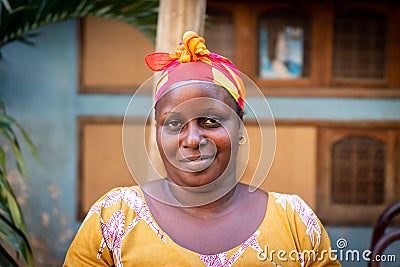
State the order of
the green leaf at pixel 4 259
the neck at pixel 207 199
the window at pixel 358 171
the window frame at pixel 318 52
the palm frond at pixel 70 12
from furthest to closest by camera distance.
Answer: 1. the window at pixel 358 171
2. the window frame at pixel 318 52
3. the palm frond at pixel 70 12
4. the green leaf at pixel 4 259
5. the neck at pixel 207 199

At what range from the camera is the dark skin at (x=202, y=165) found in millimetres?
1819

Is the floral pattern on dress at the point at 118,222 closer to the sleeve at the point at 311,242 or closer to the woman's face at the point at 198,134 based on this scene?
the woman's face at the point at 198,134

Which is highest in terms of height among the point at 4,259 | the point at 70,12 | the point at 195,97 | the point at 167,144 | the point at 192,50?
the point at 70,12

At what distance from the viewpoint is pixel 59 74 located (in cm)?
463

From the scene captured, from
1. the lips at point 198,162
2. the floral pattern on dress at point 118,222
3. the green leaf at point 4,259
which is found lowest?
the green leaf at point 4,259

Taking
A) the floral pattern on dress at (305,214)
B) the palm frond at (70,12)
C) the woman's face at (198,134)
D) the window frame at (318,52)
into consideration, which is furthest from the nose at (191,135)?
the window frame at (318,52)

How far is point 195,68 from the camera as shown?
1.89 m

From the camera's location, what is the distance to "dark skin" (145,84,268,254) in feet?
5.97

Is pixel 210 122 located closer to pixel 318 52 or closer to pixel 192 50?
pixel 192 50

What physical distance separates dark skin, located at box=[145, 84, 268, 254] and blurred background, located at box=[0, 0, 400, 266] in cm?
269

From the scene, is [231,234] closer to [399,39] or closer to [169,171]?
[169,171]

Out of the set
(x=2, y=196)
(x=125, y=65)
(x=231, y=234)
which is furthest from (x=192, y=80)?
(x=125, y=65)

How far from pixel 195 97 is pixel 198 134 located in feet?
0.36

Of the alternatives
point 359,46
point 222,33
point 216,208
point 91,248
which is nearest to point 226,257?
point 216,208
